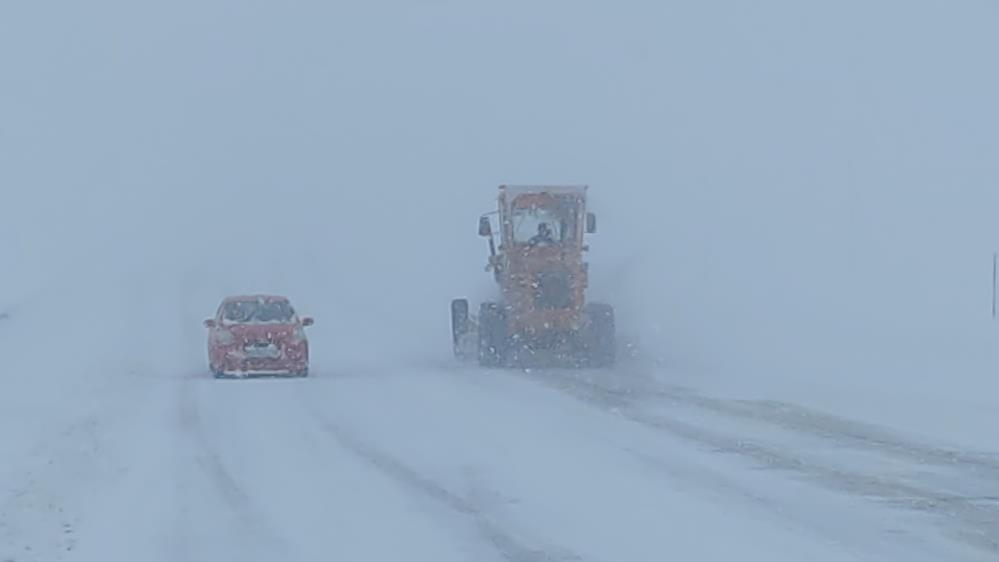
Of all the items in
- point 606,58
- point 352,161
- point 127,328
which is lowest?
point 127,328

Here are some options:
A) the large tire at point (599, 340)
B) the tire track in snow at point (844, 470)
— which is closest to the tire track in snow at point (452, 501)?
the tire track in snow at point (844, 470)

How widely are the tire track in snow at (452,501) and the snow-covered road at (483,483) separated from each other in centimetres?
4

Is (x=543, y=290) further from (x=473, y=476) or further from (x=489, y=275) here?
(x=473, y=476)

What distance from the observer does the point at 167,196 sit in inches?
2899

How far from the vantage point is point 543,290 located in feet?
105

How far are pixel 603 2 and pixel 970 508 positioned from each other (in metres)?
82.7

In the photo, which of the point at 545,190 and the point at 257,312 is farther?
the point at 545,190

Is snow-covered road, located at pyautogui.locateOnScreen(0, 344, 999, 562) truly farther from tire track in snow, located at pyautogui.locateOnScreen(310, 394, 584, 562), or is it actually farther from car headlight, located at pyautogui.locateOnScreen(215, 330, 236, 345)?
car headlight, located at pyautogui.locateOnScreen(215, 330, 236, 345)

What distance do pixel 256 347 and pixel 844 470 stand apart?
604 inches

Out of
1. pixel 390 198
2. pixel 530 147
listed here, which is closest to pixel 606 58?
pixel 530 147

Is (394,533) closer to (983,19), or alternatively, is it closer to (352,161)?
(352,161)

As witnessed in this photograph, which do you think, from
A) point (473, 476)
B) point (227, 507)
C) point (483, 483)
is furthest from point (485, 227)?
point (227, 507)

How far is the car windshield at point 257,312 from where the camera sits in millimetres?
30375

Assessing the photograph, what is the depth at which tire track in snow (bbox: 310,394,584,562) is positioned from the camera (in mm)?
11738
